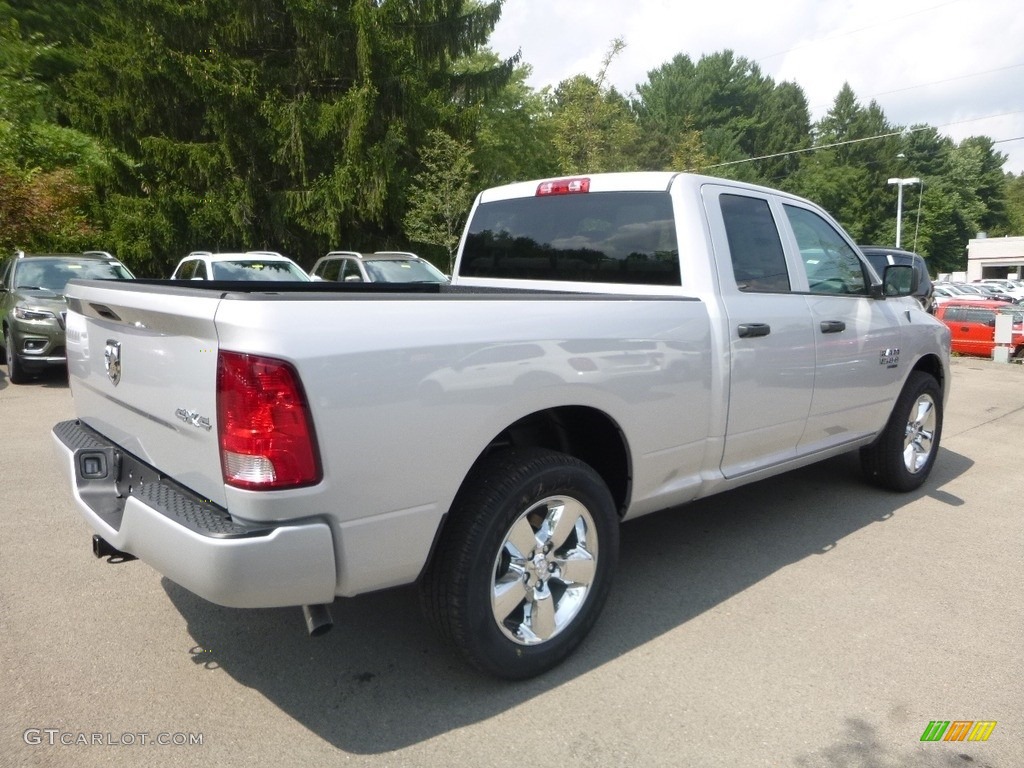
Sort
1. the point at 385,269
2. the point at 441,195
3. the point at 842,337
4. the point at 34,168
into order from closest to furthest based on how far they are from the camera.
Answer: the point at 842,337, the point at 385,269, the point at 34,168, the point at 441,195

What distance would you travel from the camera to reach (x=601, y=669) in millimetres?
3098

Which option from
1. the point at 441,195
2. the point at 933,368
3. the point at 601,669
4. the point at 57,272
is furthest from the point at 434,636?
the point at 441,195

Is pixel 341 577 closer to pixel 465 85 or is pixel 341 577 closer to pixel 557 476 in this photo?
pixel 557 476

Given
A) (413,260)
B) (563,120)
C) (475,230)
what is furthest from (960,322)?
(563,120)

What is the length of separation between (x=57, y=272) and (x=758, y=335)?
9.84 m

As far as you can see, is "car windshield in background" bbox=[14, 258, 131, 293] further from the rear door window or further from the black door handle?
the black door handle

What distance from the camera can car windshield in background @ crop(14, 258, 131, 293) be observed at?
402 inches

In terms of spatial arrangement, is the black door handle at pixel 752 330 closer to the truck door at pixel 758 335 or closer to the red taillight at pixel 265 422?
the truck door at pixel 758 335

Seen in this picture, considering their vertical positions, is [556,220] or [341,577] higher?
[556,220]

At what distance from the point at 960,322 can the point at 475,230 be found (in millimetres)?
14632

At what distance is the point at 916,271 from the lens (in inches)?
189

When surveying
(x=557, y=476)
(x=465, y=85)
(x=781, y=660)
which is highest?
(x=465, y=85)

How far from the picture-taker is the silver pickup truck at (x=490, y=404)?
7.48 feet

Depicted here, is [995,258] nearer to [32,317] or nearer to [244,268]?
[244,268]
